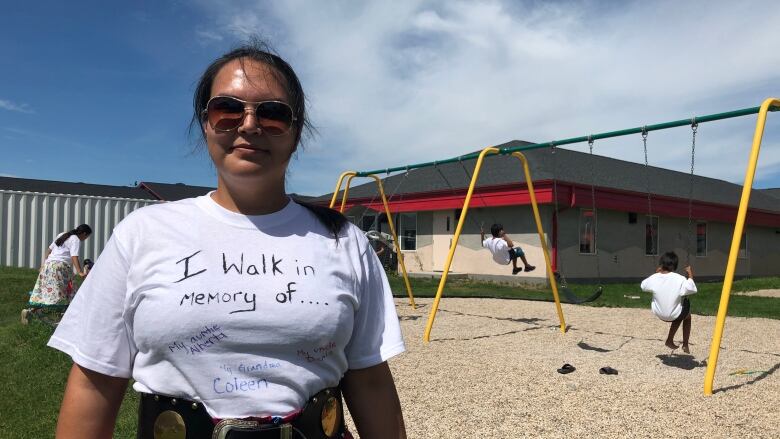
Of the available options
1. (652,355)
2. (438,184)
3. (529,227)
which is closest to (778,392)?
(652,355)

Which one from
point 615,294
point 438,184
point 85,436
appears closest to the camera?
point 85,436

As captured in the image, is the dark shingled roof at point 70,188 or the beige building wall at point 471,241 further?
the dark shingled roof at point 70,188

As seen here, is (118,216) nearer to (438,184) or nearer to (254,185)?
(438,184)

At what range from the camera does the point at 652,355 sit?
6645 mm

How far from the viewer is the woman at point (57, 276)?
781 cm

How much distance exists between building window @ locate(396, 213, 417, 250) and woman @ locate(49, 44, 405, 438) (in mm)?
18793

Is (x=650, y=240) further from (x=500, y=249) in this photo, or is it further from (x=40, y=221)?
(x=40, y=221)

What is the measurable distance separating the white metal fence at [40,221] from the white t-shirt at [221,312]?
52.5 feet

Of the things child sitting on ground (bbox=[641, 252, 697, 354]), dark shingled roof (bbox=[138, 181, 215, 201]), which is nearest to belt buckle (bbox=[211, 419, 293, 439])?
child sitting on ground (bbox=[641, 252, 697, 354])

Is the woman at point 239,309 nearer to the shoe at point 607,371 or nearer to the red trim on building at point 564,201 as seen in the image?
the shoe at point 607,371

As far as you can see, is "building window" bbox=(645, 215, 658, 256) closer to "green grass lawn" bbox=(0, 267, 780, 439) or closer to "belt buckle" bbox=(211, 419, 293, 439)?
"green grass lawn" bbox=(0, 267, 780, 439)

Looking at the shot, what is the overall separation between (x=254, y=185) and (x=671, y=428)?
3.75 meters

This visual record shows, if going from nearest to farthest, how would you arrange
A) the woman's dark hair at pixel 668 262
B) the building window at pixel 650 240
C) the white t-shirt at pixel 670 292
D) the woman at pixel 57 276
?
1. the white t-shirt at pixel 670 292
2. the woman's dark hair at pixel 668 262
3. the woman at pixel 57 276
4. the building window at pixel 650 240

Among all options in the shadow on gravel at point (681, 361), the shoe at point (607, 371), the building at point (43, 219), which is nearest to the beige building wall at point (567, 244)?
the building at point (43, 219)
